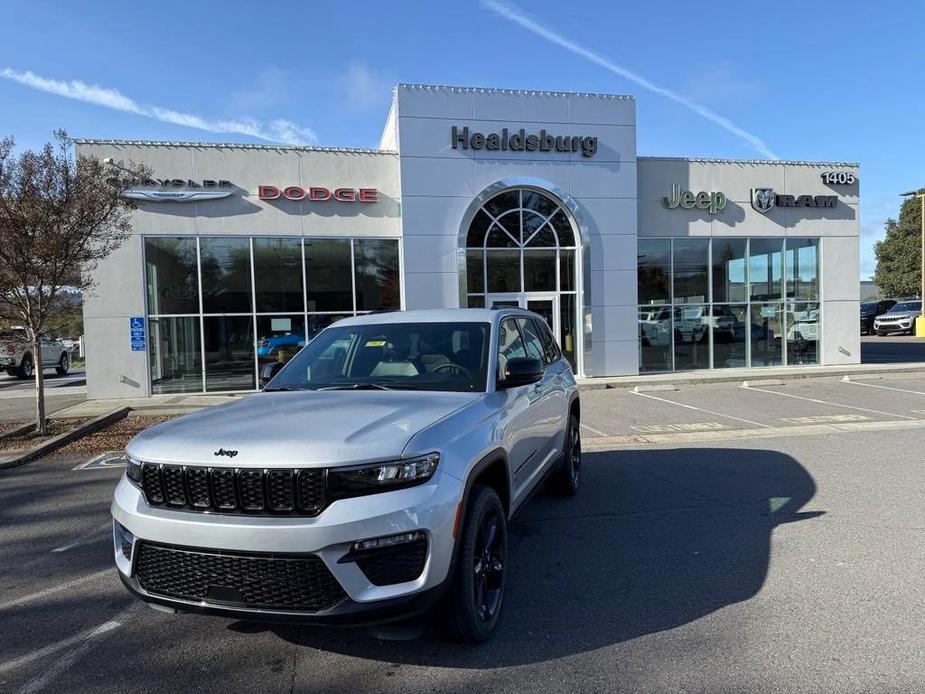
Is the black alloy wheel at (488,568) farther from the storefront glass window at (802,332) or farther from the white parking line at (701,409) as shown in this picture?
the storefront glass window at (802,332)

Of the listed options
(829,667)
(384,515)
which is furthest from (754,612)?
(384,515)

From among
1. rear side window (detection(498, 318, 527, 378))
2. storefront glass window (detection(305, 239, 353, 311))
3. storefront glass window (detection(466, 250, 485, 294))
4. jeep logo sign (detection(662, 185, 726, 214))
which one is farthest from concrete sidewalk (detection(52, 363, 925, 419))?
rear side window (detection(498, 318, 527, 378))

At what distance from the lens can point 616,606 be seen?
3873 mm

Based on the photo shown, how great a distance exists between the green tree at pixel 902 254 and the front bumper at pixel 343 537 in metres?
73.0

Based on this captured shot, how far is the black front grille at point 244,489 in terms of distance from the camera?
2895 millimetres

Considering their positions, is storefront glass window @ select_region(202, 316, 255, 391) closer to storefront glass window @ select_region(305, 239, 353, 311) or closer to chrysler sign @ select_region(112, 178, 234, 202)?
storefront glass window @ select_region(305, 239, 353, 311)

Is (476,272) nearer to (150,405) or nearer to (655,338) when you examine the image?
(655,338)

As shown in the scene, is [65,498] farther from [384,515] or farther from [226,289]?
[226,289]

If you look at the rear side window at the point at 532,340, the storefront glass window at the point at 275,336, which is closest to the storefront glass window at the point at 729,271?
the storefront glass window at the point at 275,336

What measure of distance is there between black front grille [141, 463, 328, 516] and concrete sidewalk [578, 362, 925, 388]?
13.6 meters

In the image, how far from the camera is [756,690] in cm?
297

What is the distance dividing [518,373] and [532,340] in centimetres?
174

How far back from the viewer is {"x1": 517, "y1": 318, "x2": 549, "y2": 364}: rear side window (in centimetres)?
554

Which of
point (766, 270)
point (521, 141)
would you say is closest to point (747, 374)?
point (766, 270)
